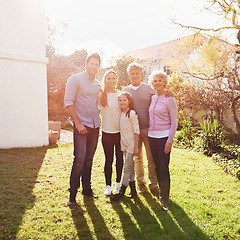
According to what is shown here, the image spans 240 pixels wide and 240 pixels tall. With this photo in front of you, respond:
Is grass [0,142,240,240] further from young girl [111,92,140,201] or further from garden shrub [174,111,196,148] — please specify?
garden shrub [174,111,196,148]

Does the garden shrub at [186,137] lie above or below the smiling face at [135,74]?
below

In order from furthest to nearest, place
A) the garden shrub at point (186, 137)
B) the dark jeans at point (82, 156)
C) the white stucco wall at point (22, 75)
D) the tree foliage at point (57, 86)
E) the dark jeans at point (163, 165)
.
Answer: the tree foliage at point (57, 86) < the garden shrub at point (186, 137) < the white stucco wall at point (22, 75) < the dark jeans at point (82, 156) < the dark jeans at point (163, 165)

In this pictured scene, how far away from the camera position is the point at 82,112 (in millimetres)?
3328

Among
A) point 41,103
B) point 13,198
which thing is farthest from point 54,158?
point 13,198

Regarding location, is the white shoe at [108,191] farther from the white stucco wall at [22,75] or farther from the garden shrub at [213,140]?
the white stucco wall at [22,75]

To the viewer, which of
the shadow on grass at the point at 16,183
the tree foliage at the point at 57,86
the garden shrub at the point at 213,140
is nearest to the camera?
the shadow on grass at the point at 16,183

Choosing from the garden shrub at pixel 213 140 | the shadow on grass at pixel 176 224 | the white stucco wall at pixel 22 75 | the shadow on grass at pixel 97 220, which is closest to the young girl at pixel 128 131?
the shadow on grass at pixel 97 220

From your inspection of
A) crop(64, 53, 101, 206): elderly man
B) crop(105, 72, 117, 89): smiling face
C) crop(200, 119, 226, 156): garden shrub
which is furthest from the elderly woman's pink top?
crop(200, 119, 226, 156): garden shrub

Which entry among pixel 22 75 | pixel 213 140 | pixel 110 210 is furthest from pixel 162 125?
pixel 22 75

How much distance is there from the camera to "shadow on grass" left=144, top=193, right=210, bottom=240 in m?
2.63

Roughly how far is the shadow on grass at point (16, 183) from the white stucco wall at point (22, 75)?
2.12ft

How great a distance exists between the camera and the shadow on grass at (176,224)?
8.64 ft

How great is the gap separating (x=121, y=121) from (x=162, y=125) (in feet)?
1.97

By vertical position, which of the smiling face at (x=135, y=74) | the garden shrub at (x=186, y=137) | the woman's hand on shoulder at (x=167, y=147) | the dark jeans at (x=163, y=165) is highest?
the smiling face at (x=135, y=74)
